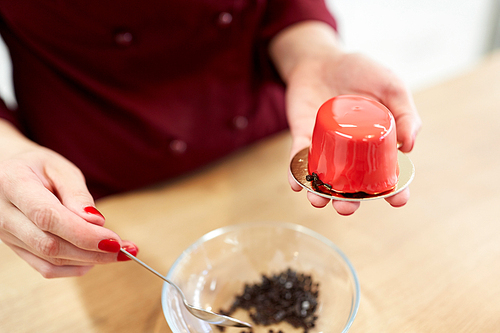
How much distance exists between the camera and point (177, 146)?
105 cm

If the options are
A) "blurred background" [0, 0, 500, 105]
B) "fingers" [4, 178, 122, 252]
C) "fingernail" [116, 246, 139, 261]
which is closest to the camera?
"fingers" [4, 178, 122, 252]

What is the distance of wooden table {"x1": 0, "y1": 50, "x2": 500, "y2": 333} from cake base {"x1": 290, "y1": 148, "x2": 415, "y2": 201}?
0.21 m

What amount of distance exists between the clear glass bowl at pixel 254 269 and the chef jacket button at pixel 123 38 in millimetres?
477

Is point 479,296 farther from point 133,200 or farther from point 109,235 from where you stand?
point 133,200

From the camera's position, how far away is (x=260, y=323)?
71cm

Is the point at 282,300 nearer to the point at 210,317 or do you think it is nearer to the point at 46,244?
the point at 210,317

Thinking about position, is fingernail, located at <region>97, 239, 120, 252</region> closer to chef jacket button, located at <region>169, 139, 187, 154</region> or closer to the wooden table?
the wooden table

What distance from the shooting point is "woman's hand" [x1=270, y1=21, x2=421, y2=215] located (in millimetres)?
701

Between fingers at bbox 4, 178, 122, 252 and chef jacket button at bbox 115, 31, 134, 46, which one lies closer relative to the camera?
fingers at bbox 4, 178, 122, 252

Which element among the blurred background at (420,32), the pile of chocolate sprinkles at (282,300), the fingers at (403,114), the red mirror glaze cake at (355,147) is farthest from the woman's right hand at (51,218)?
the blurred background at (420,32)

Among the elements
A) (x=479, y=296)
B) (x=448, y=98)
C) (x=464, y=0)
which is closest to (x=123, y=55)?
(x=479, y=296)

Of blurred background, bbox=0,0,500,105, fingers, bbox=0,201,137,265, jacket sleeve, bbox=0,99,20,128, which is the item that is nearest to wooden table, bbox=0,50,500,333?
fingers, bbox=0,201,137,265

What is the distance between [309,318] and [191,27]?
69 centimetres

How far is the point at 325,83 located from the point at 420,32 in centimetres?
218
